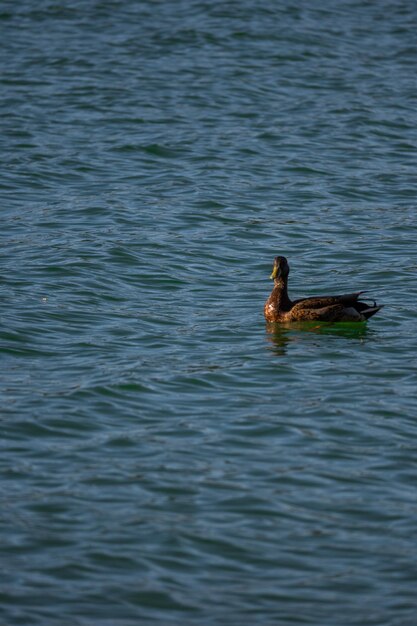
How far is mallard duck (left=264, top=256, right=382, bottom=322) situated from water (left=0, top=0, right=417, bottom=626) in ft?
0.77

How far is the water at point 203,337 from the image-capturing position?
7.18 m

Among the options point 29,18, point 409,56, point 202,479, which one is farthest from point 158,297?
point 29,18

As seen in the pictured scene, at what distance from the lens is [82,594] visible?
684 centimetres

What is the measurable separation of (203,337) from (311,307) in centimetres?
129

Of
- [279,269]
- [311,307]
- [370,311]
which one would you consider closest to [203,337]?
[311,307]

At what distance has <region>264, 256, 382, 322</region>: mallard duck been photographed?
11953 mm

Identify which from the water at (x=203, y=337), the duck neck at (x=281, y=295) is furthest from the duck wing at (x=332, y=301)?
the water at (x=203, y=337)

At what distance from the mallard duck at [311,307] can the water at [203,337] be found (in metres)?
0.23

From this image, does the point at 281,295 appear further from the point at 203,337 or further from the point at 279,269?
the point at 203,337

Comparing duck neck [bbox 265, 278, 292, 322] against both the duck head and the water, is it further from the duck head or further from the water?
the water

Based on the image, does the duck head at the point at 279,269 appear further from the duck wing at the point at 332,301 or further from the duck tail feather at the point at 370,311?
the duck tail feather at the point at 370,311

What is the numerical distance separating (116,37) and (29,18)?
2.83 meters

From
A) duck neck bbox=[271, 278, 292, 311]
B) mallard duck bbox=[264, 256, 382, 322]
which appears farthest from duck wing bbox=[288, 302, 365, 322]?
duck neck bbox=[271, 278, 292, 311]

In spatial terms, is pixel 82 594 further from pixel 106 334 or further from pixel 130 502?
pixel 106 334
